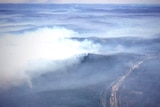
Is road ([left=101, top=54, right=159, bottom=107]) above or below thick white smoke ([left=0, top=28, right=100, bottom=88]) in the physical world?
below

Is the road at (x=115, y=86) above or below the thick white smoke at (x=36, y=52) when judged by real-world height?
below

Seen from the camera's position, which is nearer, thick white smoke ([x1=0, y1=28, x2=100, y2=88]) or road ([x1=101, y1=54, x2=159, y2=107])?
road ([x1=101, y1=54, x2=159, y2=107])

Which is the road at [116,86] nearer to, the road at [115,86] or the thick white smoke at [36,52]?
the road at [115,86]

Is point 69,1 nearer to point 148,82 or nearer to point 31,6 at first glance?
point 31,6

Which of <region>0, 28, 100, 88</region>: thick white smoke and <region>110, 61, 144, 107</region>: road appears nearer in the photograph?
<region>110, 61, 144, 107</region>: road

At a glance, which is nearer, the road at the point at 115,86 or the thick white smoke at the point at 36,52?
the road at the point at 115,86

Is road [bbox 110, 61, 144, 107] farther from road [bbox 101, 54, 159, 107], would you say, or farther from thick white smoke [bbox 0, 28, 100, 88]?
thick white smoke [bbox 0, 28, 100, 88]

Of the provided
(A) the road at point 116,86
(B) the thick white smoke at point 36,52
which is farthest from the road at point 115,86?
(B) the thick white smoke at point 36,52

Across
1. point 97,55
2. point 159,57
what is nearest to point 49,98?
point 97,55

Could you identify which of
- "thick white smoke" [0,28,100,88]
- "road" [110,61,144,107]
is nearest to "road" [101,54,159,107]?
"road" [110,61,144,107]
